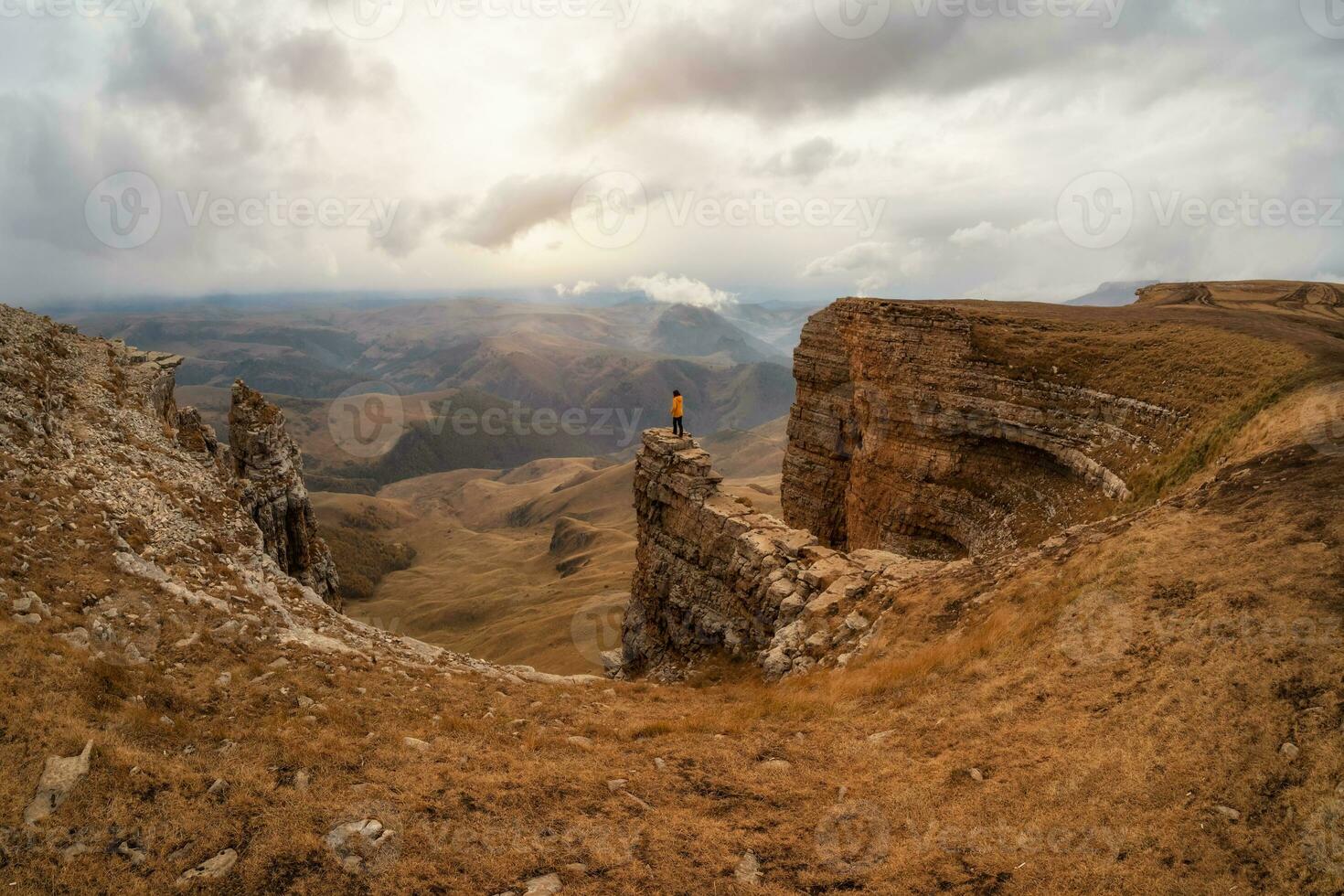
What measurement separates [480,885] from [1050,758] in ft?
37.2

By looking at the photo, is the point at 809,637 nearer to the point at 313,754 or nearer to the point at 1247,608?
the point at 1247,608

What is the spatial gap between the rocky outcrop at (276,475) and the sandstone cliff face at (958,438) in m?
47.6

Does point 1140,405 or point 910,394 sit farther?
point 910,394

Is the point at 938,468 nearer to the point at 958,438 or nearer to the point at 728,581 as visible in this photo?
the point at 958,438

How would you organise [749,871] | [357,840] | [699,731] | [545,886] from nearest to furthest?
[545,886] → [357,840] → [749,871] → [699,731]

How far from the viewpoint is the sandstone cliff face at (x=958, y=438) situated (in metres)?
39.0

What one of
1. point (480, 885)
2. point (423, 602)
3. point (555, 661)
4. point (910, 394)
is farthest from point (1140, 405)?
point (423, 602)

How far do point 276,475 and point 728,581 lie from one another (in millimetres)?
37560

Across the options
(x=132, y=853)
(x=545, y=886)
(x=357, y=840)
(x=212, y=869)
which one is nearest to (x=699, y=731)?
(x=545, y=886)

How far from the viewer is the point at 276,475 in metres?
48.3

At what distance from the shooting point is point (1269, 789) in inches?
395

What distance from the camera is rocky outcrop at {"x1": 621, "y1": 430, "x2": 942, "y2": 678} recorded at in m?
26.1

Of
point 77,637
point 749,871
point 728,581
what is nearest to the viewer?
point 749,871

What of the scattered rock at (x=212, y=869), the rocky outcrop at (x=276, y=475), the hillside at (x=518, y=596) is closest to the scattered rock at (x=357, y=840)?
the scattered rock at (x=212, y=869)
